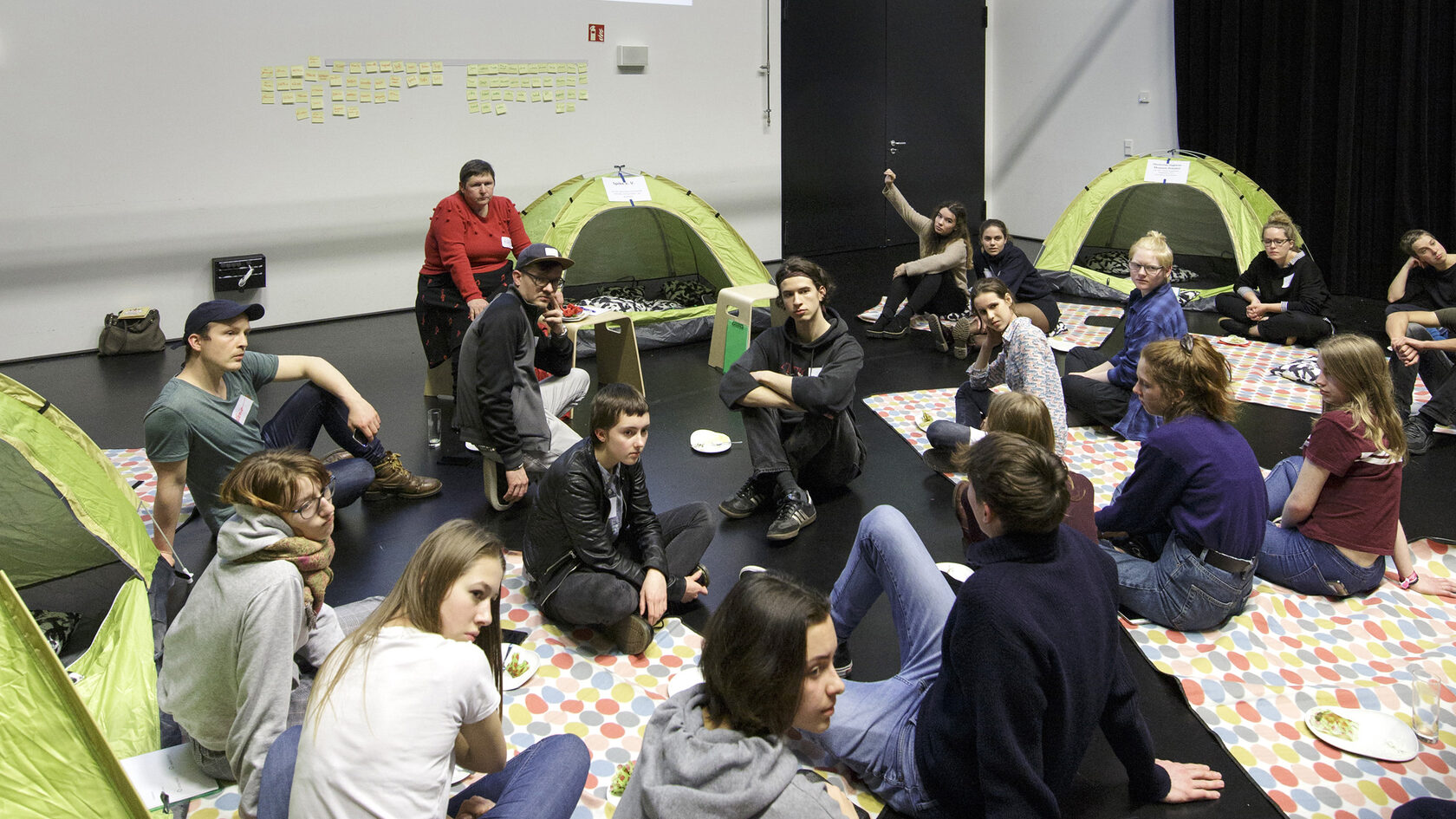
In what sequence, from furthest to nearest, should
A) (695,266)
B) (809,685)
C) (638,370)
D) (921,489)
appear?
(695,266)
(638,370)
(921,489)
(809,685)

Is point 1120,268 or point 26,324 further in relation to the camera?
point 1120,268

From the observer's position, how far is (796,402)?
3686 mm

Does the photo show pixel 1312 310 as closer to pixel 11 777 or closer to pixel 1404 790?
pixel 1404 790

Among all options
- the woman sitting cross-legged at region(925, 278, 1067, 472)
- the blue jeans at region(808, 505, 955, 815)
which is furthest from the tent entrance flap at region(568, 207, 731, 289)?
the blue jeans at region(808, 505, 955, 815)

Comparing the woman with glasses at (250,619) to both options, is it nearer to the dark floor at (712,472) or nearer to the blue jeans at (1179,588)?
the dark floor at (712,472)

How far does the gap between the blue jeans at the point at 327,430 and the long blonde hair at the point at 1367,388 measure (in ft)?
10.4

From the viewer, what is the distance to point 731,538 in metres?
3.70

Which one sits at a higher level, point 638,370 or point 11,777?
point 638,370

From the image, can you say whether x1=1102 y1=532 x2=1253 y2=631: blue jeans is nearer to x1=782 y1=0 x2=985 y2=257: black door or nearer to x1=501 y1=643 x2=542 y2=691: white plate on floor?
x1=501 y1=643 x2=542 y2=691: white plate on floor

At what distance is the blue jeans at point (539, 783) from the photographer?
1.95 meters

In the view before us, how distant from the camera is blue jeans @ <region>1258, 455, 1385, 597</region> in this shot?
10.1 ft

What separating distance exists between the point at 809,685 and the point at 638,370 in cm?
319

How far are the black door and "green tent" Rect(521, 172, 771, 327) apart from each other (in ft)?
5.50

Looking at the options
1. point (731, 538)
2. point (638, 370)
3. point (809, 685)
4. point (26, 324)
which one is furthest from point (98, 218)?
point (809, 685)
